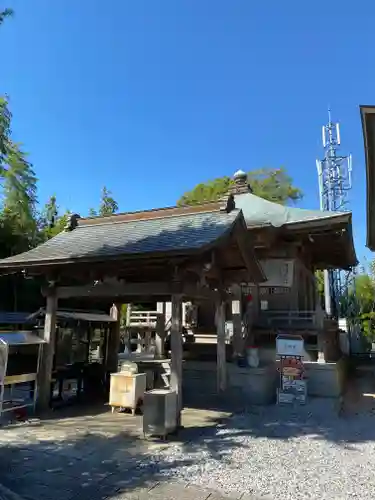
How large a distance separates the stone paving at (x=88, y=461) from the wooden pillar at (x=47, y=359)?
619 mm

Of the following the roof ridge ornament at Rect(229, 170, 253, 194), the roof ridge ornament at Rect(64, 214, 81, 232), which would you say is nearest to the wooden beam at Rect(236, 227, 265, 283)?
the roof ridge ornament at Rect(64, 214, 81, 232)

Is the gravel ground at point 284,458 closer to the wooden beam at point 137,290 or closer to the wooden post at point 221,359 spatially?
the wooden post at point 221,359

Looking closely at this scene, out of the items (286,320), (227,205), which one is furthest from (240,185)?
(227,205)

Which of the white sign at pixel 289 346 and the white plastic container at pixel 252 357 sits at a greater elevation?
the white sign at pixel 289 346

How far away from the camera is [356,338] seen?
24.3m

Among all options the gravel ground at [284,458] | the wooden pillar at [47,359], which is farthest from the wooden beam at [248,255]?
the wooden pillar at [47,359]

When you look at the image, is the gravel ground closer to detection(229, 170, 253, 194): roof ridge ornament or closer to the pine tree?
detection(229, 170, 253, 194): roof ridge ornament

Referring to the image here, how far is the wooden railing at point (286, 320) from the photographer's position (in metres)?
11.5

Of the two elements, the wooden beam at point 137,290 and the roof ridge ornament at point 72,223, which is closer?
the wooden beam at point 137,290

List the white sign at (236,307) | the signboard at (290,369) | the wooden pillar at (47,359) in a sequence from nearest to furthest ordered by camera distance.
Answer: the wooden pillar at (47,359) < the signboard at (290,369) < the white sign at (236,307)

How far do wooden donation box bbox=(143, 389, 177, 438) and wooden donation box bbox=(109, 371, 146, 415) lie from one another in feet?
6.12

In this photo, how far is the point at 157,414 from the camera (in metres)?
6.59

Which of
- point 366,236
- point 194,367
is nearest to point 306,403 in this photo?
point 194,367

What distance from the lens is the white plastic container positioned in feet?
33.4
